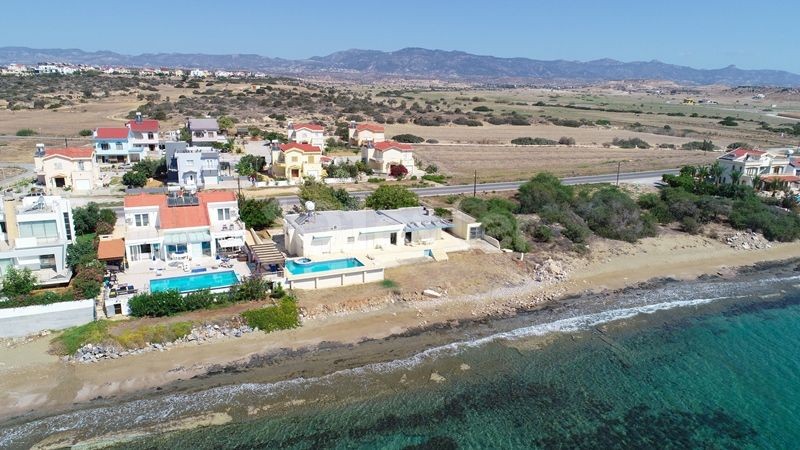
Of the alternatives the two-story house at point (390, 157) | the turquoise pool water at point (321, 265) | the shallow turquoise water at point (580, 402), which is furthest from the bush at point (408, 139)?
the shallow turquoise water at point (580, 402)

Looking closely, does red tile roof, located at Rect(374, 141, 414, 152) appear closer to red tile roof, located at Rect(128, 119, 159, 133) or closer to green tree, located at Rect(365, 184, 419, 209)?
green tree, located at Rect(365, 184, 419, 209)

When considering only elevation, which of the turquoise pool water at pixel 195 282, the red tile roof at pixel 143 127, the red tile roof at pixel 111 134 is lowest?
the turquoise pool water at pixel 195 282

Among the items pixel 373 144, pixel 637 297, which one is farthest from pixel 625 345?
pixel 373 144

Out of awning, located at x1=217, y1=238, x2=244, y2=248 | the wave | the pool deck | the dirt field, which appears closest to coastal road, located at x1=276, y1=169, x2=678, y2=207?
the dirt field

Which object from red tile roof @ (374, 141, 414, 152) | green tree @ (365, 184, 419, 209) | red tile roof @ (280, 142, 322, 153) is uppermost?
red tile roof @ (280, 142, 322, 153)

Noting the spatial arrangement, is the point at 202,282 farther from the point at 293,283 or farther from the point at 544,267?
the point at 544,267

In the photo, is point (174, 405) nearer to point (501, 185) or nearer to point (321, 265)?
point (321, 265)

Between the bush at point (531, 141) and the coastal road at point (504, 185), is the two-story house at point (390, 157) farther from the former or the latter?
the bush at point (531, 141)
